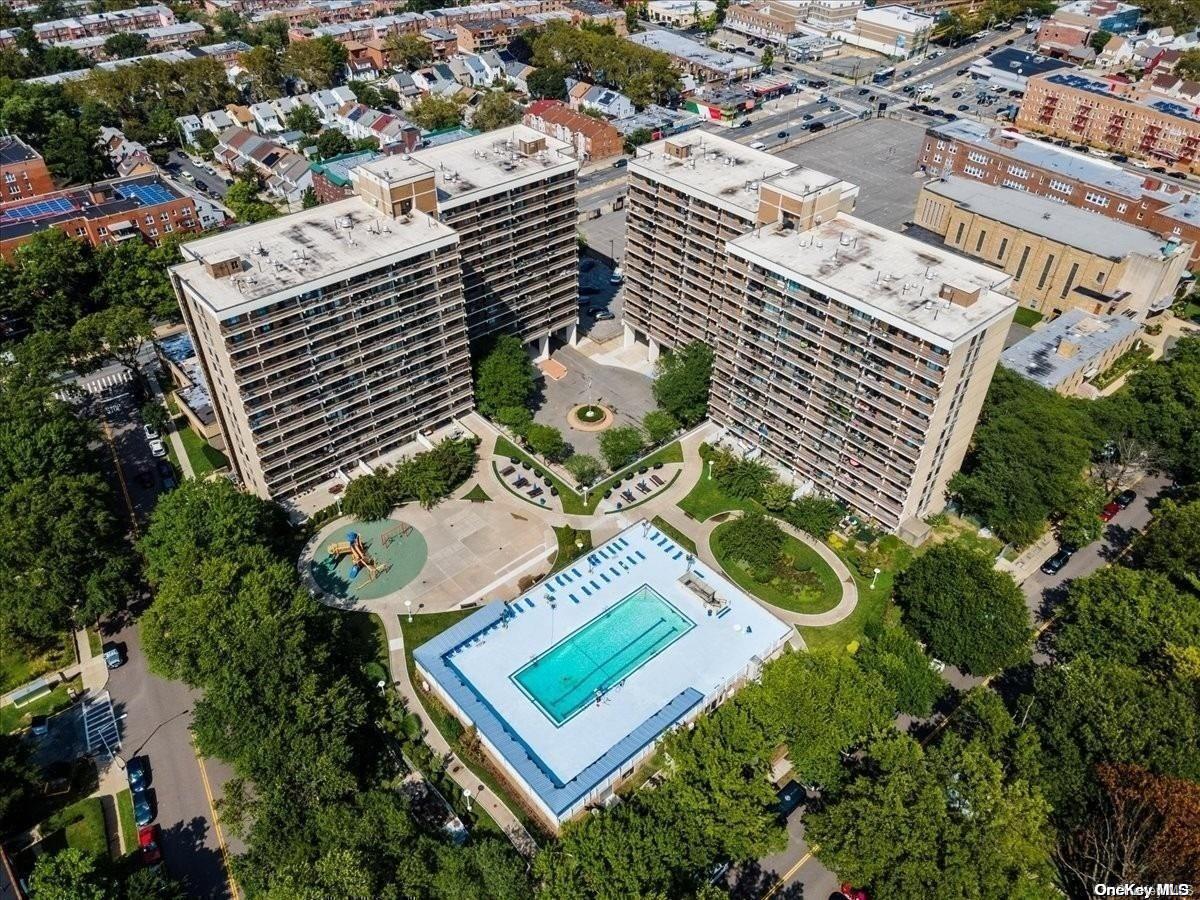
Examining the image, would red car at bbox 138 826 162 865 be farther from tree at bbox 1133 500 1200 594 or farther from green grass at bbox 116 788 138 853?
tree at bbox 1133 500 1200 594

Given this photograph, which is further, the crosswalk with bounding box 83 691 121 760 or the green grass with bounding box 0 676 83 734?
the green grass with bounding box 0 676 83 734

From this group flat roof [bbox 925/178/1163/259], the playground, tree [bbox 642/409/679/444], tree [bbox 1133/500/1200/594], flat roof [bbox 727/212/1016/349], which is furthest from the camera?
flat roof [bbox 925/178/1163/259]

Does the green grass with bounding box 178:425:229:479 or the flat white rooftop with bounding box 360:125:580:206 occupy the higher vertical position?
the flat white rooftop with bounding box 360:125:580:206

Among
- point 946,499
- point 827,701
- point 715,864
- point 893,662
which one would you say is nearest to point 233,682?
point 715,864

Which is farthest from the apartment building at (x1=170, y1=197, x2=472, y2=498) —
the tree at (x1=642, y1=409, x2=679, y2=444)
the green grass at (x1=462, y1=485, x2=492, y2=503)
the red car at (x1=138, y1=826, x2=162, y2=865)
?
the red car at (x1=138, y1=826, x2=162, y2=865)

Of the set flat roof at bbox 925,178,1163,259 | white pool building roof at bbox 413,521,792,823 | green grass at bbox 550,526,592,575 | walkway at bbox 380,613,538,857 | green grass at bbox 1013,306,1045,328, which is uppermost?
flat roof at bbox 925,178,1163,259

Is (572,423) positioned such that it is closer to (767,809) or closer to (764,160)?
(764,160)

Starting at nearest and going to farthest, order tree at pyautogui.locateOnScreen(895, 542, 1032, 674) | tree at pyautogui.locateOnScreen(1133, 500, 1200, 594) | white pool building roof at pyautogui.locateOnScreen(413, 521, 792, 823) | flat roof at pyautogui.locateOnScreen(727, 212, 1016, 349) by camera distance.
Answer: white pool building roof at pyautogui.locateOnScreen(413, 521, 792, 823) → tree at pyautogui.locateOnScreen(895, 542, 1032, 674) → flat roof at pyautogui.locateOnScreen(727, 212, 1016, 349) → tree at pyautogui.locateOnScreen(1133, 500, 1200, 594)
